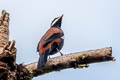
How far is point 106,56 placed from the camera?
4402 millimetres

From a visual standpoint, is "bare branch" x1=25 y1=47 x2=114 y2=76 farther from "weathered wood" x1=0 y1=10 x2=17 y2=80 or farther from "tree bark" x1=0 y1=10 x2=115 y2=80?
"weathered wood" x1=0 y1=10 x2=17 y2=80

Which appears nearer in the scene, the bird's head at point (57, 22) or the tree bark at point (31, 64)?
the tree bark at point (31, 64)

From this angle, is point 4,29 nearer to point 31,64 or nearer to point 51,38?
point 31,64

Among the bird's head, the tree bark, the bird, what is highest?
the bird's head

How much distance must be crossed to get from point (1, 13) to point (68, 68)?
1243 mm

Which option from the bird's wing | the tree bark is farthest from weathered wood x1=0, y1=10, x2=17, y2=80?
the bird's wing

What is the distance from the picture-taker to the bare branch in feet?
14.4

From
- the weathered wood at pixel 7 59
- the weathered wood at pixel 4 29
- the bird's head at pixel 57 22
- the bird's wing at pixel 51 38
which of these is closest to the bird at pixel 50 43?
the bird's wing at pixel 51 38

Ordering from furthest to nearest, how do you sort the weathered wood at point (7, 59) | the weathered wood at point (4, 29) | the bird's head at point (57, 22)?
the bird's head at point (57, 22), the weathered wood at point (4, 29), the weathered wood at point (7, 59)

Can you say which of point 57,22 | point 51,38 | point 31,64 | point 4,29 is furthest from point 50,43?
point 4,29

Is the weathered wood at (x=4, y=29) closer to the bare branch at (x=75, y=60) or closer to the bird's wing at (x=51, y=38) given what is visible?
the bare branch at (x=75, y=60)

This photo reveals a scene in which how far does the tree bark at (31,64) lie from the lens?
13.2 feet

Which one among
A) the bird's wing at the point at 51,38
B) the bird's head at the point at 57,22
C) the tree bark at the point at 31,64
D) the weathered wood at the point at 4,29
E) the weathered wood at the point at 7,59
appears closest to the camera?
the weathered wood at the point at 7,59

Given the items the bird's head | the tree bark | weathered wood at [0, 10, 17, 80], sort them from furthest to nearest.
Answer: the bird's head < the tree bark < weathered wood at [0, 10, 17, 80]
